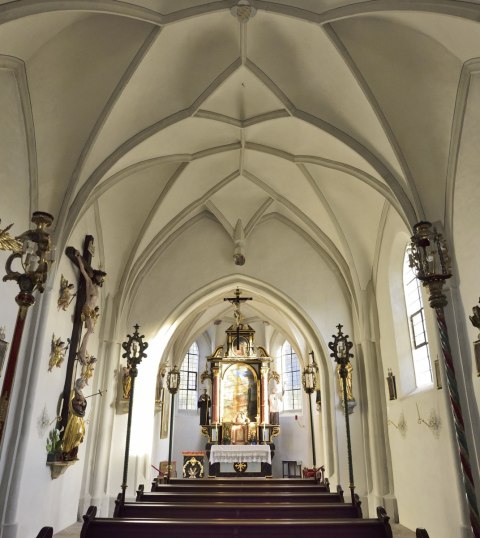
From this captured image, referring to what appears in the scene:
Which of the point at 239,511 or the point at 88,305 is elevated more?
the point at 88,305

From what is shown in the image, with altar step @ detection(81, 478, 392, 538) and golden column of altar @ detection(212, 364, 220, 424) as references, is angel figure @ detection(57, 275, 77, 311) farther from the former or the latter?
golden column of altar @ detection(212, 364, 220, 424)

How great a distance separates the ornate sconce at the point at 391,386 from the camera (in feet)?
33.8

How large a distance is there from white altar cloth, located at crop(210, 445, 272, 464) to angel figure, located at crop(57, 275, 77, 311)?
974cm

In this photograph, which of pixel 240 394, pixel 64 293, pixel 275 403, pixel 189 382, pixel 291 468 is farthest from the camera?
pixel 189 382

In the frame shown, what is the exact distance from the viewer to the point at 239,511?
6801 mm

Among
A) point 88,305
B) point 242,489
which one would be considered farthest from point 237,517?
point 88,305

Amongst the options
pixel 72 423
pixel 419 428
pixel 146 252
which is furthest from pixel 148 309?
pixel 419 428

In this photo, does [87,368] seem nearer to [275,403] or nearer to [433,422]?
[433,422]

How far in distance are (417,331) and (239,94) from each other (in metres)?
5.87

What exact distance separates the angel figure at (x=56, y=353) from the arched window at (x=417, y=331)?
6.72m

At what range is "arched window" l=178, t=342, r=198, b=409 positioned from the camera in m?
22.8

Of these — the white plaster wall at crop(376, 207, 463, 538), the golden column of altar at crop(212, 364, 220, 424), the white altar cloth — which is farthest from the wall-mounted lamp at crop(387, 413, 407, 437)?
the golden column of altar at crop(212, 364, 220, 424)

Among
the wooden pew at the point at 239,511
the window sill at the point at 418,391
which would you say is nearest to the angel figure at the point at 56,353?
the wooden pew at the point at 239,511

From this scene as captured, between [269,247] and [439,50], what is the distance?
7341 mm
